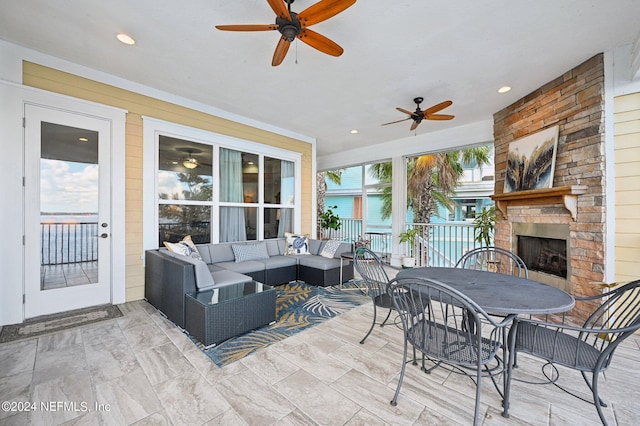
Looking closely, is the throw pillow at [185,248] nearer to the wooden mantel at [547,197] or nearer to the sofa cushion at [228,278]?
the sofa cushion at [228,278]

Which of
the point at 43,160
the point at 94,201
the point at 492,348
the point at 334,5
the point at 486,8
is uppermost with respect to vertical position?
the point at 486,8

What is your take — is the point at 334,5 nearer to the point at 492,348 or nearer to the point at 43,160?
the point at 492,348

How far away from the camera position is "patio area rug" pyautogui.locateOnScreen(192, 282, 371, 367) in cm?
242

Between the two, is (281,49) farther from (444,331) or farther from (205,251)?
(205,251)

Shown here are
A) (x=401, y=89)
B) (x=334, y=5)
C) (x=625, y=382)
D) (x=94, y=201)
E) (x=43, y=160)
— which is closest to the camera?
(x=334, y=5)

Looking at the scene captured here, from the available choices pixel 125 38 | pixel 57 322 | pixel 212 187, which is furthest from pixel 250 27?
pixel 57 322

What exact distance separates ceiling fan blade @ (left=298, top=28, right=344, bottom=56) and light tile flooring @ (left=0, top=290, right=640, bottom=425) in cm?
273

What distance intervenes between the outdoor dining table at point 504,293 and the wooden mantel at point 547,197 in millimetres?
1676

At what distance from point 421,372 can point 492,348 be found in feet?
2.27

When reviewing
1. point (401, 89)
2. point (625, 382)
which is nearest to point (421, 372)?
point (625, 382)

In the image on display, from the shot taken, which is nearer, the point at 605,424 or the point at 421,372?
the point at 605,424

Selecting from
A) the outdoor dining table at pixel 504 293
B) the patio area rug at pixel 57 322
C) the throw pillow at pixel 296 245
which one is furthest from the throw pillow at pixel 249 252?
the outdoor dining table at pixel 504 293

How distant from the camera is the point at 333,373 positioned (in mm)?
2092

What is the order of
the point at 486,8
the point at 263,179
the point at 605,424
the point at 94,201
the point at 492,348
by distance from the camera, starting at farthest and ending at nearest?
the point at 263,179
the point at 94,201
the point at 486,8
the point at 492,348
the point at 605,424
